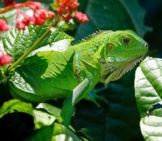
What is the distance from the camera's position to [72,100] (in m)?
1.53

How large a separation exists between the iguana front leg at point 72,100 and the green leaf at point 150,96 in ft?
0.49

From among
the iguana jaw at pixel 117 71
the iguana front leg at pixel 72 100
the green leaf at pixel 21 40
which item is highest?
→ the green leaf at pixel 21 40

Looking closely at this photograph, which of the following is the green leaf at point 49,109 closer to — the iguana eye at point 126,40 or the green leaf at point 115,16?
the iguana eye at point 126,40

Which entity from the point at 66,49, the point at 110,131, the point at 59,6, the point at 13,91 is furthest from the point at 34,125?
the point at 110,131

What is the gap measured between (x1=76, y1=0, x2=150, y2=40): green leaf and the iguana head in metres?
0.71

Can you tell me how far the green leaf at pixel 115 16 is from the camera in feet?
7.72

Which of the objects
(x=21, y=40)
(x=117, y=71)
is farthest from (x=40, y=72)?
(x=117, y=71)

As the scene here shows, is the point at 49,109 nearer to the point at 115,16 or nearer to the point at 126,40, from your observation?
the point at 126,40

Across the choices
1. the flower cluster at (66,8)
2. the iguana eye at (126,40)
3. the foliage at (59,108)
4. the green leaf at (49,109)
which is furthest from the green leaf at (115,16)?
the flower cluster at (66,8)

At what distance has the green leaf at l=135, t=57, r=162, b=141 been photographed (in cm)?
142

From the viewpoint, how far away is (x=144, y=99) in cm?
146

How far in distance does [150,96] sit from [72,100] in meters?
0.21

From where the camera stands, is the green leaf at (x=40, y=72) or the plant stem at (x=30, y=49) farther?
the green leaf at (x=40, y=72)

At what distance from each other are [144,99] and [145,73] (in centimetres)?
7
